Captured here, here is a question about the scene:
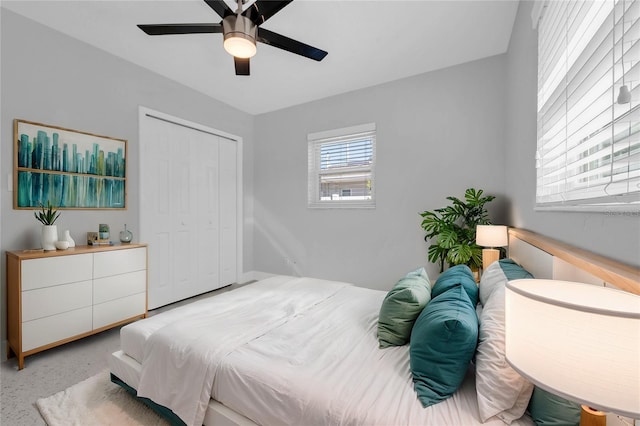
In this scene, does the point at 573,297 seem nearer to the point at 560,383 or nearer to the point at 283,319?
the point at 560,383

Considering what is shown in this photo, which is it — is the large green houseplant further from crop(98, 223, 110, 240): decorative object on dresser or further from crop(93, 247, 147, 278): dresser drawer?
crop(98, 223, 110, 240): decorative object on dresser

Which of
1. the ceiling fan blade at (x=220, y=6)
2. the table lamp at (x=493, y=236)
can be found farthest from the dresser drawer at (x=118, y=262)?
the table lamp at (x=493, y=236)

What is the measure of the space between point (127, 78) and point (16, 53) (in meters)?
0.83

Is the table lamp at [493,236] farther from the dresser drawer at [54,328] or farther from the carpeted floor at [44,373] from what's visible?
the dresser drawer at [54,328]

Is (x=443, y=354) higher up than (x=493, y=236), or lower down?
lower down

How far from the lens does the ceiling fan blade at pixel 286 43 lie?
187 centimetres

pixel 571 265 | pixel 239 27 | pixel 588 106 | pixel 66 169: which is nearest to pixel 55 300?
pixel 66 169

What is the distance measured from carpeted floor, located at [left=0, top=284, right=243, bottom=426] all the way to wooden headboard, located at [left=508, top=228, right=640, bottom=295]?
104 inches

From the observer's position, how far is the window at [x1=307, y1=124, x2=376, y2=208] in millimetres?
3617

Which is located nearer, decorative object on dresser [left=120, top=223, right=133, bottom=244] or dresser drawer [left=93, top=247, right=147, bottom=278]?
dresser drawer [left=93, top=247, right=147, bottom=278]

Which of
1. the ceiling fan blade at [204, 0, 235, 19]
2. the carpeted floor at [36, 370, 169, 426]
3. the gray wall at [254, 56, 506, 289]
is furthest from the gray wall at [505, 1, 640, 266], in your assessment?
the carpeted floor at [36, 370, 169, 426]

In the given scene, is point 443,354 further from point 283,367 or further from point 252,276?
point 252,276

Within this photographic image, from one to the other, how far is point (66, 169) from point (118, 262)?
3.15ft

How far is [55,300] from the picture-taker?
7.14 feet
